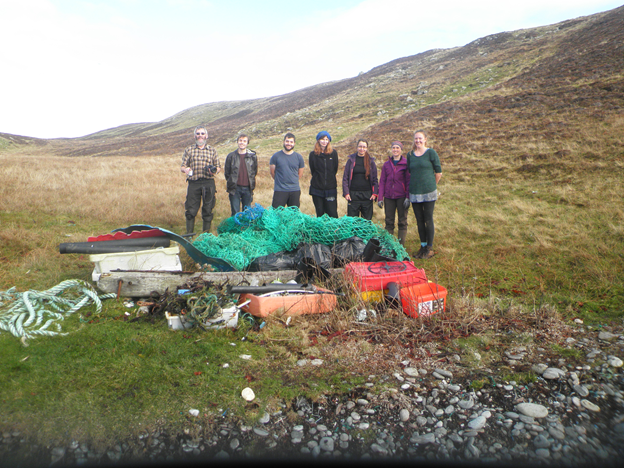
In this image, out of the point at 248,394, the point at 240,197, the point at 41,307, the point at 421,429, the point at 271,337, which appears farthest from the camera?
the point at 240,197

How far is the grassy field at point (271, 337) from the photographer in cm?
242

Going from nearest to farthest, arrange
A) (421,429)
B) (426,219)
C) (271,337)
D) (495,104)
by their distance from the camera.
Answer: (421,429), (271,337), (426,219), (495,104)

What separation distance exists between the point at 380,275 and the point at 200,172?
13.8ft

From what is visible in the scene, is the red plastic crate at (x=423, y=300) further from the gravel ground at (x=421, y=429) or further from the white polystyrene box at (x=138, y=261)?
the white polystyrene box at (x=138, y=261)

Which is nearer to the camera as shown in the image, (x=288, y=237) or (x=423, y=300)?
(x=423, y=300)

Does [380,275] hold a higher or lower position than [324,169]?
lower

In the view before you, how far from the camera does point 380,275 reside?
4.13 metres

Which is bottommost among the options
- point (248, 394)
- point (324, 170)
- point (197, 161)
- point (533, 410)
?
point (533, 410)

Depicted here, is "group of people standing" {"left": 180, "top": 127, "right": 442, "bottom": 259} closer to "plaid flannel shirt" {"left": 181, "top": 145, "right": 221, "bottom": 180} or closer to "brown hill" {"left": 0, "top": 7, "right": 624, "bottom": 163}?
"plaid flannel shirt" {"left": 181, "top": 145, "right": 221, "bottom": 180}

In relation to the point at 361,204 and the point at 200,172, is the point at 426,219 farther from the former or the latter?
the point at 200,172

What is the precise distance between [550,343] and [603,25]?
4204cm

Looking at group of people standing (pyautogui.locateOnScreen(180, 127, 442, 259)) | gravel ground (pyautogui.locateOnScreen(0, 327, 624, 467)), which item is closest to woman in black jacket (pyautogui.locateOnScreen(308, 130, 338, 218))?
group of people standing (pyautogui.locateOnScreen(180, 127, 442, 259))

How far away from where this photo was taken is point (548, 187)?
402 inches

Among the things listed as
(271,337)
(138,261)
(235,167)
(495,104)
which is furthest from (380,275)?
(495,104)
